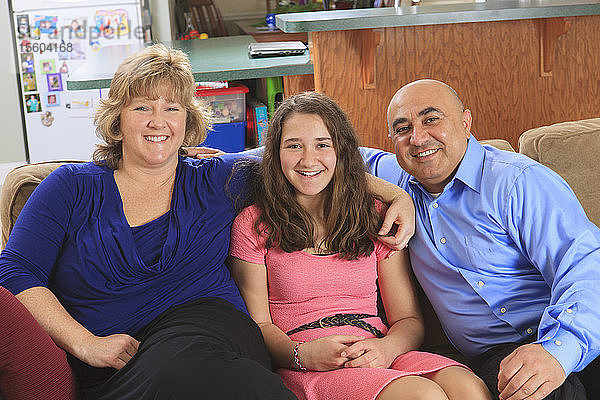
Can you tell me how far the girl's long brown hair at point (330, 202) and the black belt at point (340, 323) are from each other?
16 cm

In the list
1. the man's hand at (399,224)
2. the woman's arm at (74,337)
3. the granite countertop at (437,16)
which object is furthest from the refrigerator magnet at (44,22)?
the man's hand at (399,224)

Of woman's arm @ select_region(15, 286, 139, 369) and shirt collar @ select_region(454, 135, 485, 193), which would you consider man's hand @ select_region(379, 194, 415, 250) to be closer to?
shirt collar @ select_region(454, 135, 485, 193)

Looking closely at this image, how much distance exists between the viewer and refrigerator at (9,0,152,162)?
5285mm

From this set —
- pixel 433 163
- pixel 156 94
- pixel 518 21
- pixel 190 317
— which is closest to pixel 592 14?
pixel 518 21

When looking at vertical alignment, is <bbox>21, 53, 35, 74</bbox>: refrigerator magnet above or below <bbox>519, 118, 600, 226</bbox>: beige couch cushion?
above

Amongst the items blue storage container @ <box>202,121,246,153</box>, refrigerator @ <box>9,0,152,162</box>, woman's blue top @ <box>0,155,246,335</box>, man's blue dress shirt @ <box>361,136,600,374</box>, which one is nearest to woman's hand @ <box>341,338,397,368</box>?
man's blue dress shirt @ <box>361,136,600,374</box>

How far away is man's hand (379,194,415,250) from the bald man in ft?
0.20

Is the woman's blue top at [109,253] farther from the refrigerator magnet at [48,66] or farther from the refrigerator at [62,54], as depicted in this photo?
the refrigerator magnet at [48,66]

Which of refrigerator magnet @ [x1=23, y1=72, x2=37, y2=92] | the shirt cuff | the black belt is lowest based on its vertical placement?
the black belt

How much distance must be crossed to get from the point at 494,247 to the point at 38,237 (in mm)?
1141

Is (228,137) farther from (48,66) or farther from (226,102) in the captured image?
Answer: (48,66)

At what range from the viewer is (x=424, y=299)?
208 cm

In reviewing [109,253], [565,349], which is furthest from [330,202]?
[565,349]

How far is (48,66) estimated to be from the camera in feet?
17.6
